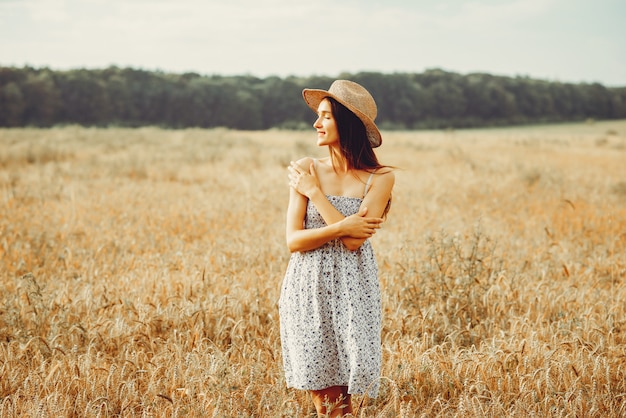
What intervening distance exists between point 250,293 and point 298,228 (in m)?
2.10

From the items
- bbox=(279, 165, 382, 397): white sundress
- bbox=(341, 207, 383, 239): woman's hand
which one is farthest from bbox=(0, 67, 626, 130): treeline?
bbox=(341, 207, 383, 239): woman's hand

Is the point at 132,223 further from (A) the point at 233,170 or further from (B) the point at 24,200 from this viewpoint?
(A) the point at 233,170

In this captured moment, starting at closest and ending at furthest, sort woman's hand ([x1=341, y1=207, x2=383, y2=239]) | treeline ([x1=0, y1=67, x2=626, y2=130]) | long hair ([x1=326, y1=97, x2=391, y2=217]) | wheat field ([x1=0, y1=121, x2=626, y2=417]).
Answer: woman's hand ([x1=341, y1=207, x2=383, y2=239])
long hair ([x1=326, y1=97, x2=391, y2=217])
wheat field ([x1=0, y1=121, x2=626, y2=417])
treeline ([x1=0, y1=67, x2=626, y2=130])

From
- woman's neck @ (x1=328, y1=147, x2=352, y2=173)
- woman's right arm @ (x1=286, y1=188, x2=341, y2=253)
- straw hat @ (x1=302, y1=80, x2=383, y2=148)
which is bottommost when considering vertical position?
woman's right arm @ (x1=286, y1=188, x2=341, y2=253)

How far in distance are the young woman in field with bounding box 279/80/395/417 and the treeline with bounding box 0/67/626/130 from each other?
4816cm

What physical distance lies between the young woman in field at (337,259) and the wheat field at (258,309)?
288 millimetres

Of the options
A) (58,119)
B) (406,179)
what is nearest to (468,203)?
(406,179)

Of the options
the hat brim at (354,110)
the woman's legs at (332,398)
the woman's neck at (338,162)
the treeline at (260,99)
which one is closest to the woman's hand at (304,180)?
the woman's neck at (338,162)

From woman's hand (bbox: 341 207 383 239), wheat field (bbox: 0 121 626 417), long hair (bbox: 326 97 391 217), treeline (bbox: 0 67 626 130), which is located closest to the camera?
woman's hand (bbox: 341 207 383 239)

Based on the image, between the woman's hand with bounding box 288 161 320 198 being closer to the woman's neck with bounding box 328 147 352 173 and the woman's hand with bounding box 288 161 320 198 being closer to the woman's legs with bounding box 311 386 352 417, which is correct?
the woman's neck with bounding box 328 147 352 173

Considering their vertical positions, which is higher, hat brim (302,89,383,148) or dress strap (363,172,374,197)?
hat brim (302,89,383,148)

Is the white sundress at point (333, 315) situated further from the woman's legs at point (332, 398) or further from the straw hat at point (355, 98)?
the straw hat at point (355, 98)

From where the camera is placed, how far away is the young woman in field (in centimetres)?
269

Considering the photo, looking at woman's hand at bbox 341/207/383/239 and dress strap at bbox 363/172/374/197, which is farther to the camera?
dress strap at bbox 363/172/374/197
